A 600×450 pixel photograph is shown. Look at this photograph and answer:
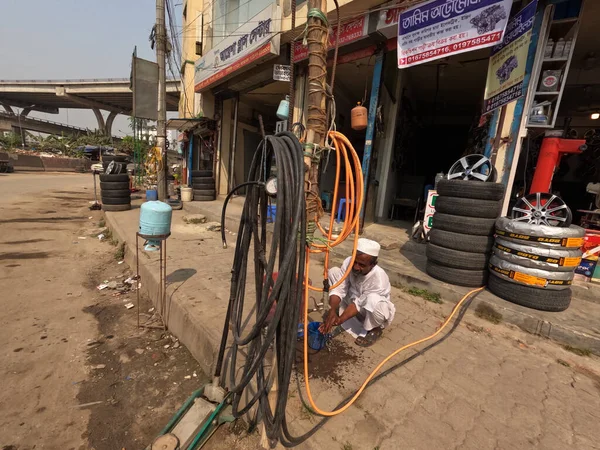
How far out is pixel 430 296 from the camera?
3.81 meters

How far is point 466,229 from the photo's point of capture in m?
3.67

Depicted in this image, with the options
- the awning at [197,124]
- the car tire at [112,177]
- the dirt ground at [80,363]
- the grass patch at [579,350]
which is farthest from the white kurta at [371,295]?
the awning at [197,124]

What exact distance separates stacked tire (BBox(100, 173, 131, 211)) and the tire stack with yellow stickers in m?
10.0

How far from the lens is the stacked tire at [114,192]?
→ 8.99 meters

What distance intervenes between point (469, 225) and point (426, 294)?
41.9 inches

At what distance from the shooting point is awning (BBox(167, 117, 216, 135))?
1170 centimetres

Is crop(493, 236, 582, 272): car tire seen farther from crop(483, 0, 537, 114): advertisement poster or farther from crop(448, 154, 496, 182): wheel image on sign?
crop(483, 0, 537, 114): advertisement poster

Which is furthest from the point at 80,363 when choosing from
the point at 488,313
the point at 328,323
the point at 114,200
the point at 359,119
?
the point at 114,200

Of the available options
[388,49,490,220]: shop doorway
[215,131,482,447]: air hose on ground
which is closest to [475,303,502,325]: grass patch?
[215,131,482,447]: air hose on ground

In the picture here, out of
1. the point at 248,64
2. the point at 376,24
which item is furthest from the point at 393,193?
the point at 248,64

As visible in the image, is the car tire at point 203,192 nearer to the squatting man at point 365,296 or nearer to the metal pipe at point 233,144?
the metal pipe at point 233,144

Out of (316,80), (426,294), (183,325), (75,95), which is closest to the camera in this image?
(316,80)

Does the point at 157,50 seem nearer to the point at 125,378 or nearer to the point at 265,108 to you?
the point at 265,108

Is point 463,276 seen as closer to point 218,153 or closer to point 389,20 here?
point 389,20
